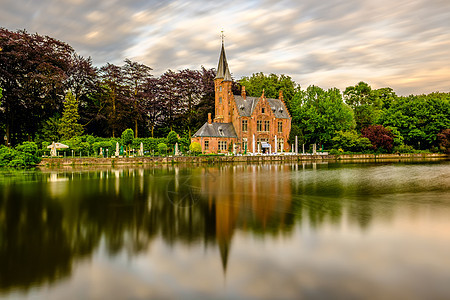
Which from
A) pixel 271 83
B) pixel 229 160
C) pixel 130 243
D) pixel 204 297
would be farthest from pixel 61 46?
pixel 204 297

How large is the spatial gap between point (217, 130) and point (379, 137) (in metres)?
28.2

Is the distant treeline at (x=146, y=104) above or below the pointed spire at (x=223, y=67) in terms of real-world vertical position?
below

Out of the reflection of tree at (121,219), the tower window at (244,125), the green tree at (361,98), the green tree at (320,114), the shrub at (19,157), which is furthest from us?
the green tree at (361,98)

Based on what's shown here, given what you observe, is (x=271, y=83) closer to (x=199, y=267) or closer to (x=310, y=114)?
(x=310, y=114)

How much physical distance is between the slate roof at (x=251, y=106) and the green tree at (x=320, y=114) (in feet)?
13.7

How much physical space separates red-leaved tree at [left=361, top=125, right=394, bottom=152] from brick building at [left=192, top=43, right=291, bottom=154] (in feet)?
45.6

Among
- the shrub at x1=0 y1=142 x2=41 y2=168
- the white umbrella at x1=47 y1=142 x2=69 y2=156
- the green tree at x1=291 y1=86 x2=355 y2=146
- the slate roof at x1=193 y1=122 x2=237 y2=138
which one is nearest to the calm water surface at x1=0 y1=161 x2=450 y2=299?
the shrub at x1=0 y1=142 x2=41 y2=168

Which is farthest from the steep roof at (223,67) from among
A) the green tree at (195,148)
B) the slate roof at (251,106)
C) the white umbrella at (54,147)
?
the white umbrella at (54,147)

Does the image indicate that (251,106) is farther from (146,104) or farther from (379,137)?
(379,137)

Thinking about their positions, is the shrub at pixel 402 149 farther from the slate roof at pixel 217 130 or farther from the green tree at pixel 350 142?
the slate roof at pixel 217 130

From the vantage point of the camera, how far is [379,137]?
Result: 5544cm

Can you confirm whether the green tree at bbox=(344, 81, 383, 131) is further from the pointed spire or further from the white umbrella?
the white umbrella

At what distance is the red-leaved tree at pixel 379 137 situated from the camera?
55375 millimetres

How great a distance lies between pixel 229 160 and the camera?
4316 cm
